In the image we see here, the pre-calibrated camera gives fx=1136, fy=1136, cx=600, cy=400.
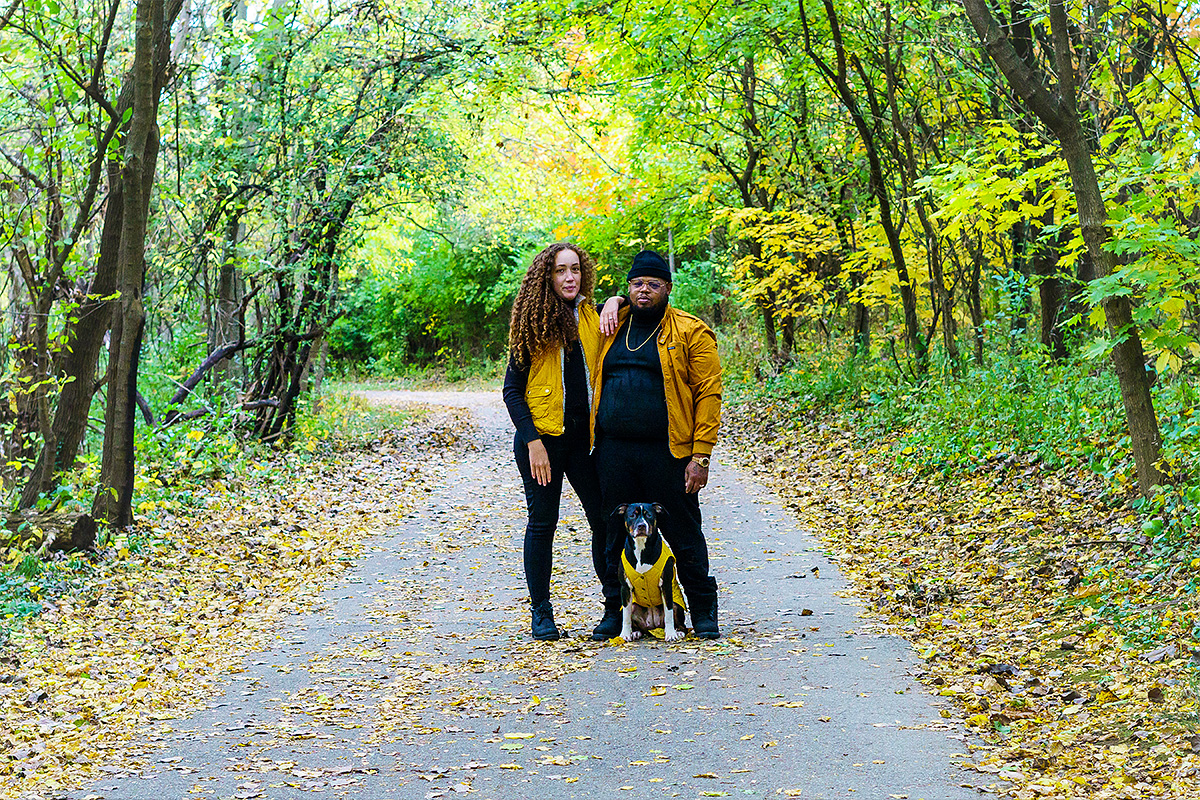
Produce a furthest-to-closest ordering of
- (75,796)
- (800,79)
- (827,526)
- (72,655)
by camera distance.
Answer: (800,79) < (827,526) < (72,655) < (75,796)

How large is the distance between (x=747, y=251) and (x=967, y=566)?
13545 millimetres

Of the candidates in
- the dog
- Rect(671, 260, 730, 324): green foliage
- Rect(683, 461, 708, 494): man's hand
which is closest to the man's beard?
Rect(683, 461, 708, 494): man's hand

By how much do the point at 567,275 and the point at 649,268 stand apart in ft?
1.36

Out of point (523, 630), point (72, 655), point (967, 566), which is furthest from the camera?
point (967, 566)

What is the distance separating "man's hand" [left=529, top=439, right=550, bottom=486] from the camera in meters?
5.64

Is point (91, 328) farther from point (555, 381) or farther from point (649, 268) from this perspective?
point (649, 268)

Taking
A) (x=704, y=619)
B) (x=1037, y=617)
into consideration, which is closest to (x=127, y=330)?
(x=704, y=619)

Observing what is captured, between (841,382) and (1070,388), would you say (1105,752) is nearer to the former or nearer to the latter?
(1070,388)

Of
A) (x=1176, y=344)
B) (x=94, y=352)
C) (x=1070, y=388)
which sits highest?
(x=94, y=352)

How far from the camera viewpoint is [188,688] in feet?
17.5

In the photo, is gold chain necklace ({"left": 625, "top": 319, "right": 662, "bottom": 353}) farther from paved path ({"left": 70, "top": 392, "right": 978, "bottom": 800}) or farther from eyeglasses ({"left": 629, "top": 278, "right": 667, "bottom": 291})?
paved path ({"left": 70, "top": 392, "right": 978, "bottom": 800})

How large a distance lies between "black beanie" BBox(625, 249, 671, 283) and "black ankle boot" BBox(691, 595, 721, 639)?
1.67 meters

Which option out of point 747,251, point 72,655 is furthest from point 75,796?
point 747,251

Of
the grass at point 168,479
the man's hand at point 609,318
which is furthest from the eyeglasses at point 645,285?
the grass at point 168,479
